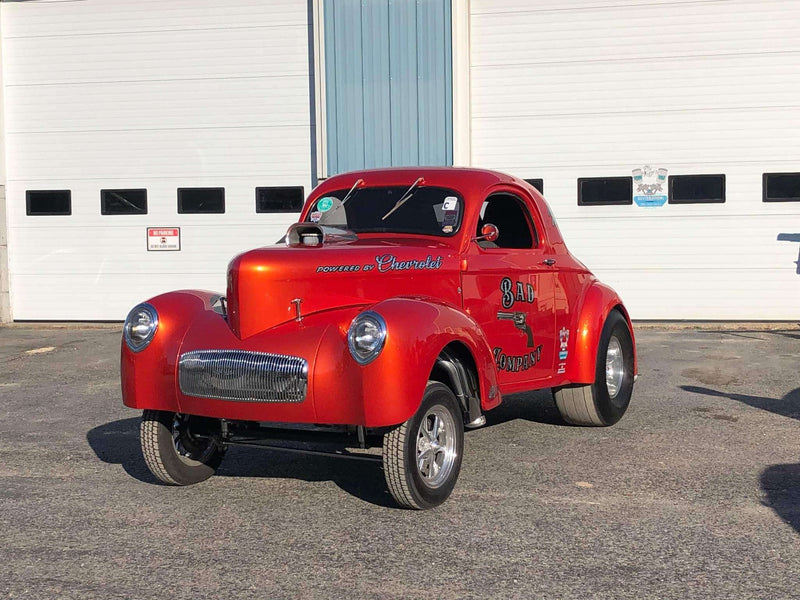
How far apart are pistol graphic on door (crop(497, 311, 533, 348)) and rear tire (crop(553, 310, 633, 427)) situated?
856 millimetres

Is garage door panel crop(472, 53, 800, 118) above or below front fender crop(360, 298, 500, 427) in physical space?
above

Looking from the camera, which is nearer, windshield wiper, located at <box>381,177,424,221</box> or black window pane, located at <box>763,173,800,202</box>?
windshield wiper, located at <box>381,177,424,221</box>

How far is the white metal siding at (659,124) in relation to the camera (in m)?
15.3

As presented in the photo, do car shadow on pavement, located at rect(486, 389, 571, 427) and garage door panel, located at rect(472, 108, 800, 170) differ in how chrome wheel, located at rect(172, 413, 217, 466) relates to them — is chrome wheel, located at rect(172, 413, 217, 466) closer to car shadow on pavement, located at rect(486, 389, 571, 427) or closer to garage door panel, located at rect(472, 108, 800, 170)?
car shadow on pavement, located at rect(486, 389, 571, 427)

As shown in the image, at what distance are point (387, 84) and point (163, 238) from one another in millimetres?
4636

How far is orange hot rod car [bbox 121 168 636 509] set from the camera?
5.20m

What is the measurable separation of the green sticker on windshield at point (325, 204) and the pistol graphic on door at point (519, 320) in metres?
1.44

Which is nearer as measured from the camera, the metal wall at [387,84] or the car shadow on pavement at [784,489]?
the car shadow on pavement at [784,489]

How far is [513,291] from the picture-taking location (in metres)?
6.68

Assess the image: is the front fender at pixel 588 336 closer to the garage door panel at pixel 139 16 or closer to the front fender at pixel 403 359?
the front fender at pixel 403 359

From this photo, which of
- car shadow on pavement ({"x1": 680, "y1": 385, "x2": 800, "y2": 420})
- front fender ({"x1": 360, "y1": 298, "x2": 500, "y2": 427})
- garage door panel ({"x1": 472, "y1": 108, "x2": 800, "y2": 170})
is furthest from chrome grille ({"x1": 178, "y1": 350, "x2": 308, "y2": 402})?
garage door panel ({"x1": 472, "y1": 108, "x2": 800, "y2": 170})

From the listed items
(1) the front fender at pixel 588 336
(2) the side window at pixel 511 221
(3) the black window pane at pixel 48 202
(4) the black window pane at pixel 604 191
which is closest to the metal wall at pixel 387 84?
(4) the black window pane at pixel 604 191

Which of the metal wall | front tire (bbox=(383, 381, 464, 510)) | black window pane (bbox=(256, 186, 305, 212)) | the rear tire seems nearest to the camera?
front tire (bbox=(383, 381, 464, 510))

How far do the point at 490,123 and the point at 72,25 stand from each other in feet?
24.5
